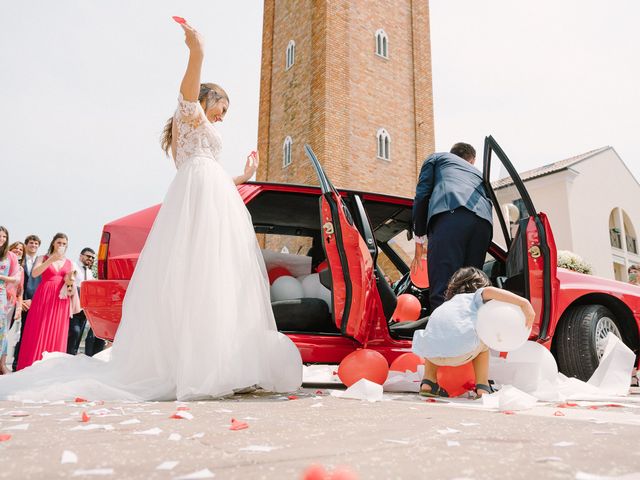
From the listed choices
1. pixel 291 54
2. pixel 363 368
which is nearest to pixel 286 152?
pixel 291 54

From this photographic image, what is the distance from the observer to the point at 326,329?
381 centimetres

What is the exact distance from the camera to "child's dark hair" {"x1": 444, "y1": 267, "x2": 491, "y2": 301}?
3.13m

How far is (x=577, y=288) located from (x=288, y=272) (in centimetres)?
227

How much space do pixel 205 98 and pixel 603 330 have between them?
11.1ft

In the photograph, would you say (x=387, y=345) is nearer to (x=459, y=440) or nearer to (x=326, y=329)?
(x=326, y=329)

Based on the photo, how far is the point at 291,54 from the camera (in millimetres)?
20375

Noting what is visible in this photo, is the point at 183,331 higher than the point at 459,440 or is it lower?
higher

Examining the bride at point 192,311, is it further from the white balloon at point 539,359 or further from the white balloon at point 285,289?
the white balloon at point 539,359

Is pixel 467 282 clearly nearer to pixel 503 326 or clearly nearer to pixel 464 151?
pixel 503 326

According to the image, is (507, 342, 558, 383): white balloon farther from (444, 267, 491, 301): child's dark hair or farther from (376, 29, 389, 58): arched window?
(376, 29, 389, 58): arched window

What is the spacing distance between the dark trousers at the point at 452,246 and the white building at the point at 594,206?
59.8 feet

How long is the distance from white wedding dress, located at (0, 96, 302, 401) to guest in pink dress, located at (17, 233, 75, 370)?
304 cm

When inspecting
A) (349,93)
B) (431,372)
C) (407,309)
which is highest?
(349,93)

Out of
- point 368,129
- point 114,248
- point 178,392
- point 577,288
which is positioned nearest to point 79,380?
point 178,392
